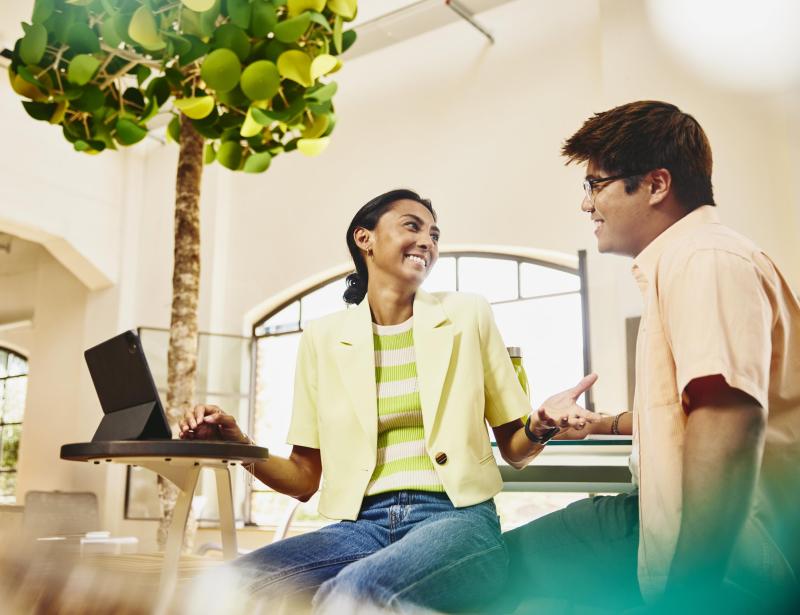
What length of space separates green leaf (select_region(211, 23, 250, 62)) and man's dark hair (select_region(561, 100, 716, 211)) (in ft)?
3.56

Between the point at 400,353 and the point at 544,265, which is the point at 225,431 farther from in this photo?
the point at 544,265

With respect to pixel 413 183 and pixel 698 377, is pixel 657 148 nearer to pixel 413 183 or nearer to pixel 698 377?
pixel 698 377

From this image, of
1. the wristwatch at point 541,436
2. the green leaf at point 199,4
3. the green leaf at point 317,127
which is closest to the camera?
the wristwatch at point 541,436

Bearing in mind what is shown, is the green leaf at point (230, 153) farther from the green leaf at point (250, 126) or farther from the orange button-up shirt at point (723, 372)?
the orange button-up shirt at point (723, 372)

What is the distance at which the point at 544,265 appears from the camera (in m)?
6.60

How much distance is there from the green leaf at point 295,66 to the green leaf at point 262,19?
72mm

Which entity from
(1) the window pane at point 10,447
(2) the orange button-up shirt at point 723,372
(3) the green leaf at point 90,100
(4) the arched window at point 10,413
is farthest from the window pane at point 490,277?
(1) the window pane at point 10,447

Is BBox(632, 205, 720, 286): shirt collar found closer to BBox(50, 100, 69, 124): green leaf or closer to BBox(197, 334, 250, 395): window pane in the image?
BBox(50, 100, 69, 124): green leaf

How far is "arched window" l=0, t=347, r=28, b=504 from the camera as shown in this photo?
10897 millimetres

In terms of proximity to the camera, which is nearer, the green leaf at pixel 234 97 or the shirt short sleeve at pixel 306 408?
the shirt short sleeve at pixel 306 408

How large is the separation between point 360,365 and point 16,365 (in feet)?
37.9

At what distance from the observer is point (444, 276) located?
7074 mm

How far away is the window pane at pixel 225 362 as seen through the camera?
26.5 feet

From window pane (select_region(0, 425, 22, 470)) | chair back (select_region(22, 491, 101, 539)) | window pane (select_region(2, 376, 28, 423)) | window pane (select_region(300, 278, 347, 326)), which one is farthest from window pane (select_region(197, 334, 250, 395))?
window pane (select_region(2, 376, 28, 423))
